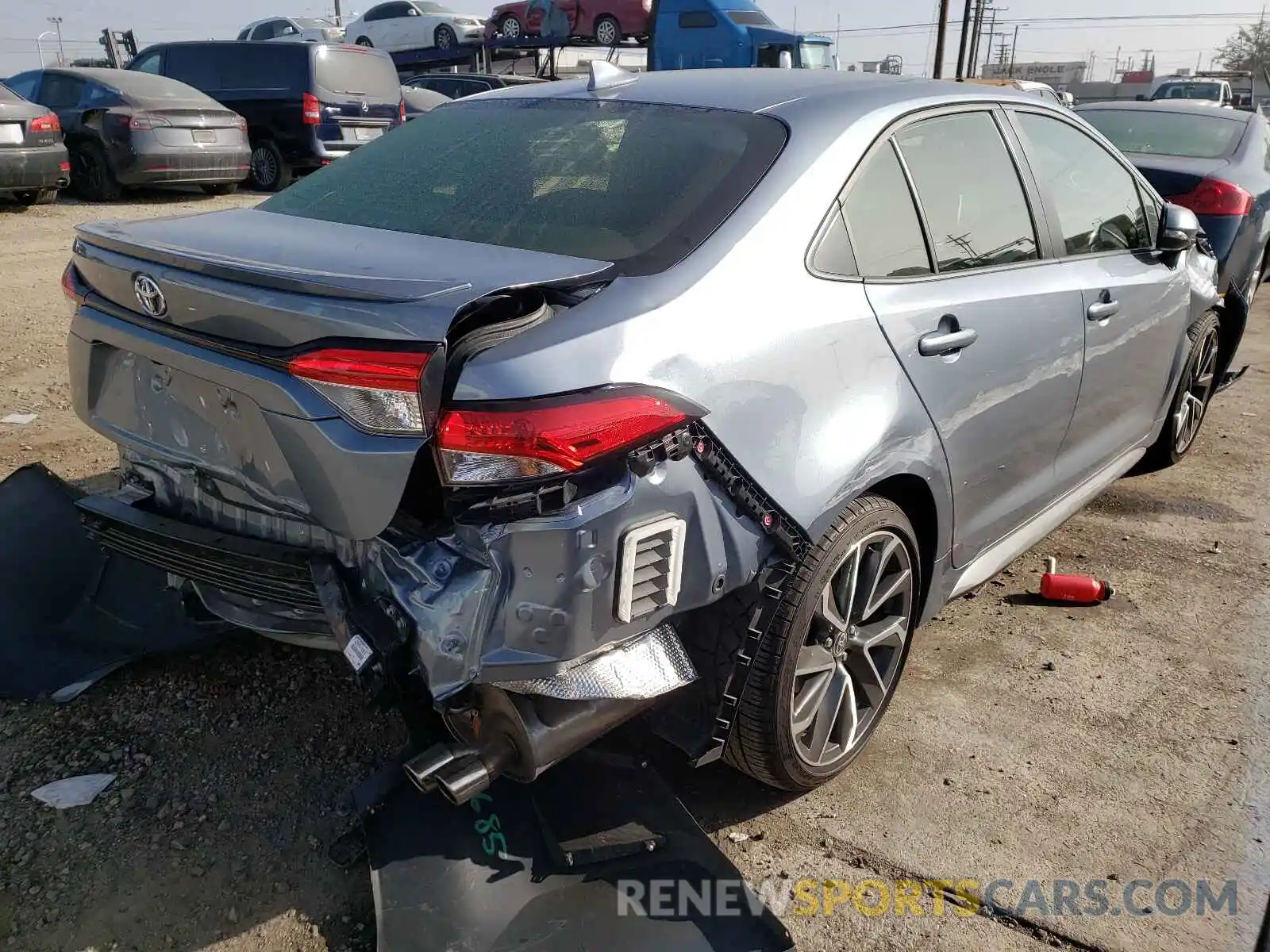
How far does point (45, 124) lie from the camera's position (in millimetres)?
10039

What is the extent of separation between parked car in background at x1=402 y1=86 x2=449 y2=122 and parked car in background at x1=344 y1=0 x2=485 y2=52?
902 cm

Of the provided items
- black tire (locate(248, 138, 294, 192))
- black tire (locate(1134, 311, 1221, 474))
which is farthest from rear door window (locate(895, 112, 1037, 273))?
black tire (locate(248, 138, 294, 192))

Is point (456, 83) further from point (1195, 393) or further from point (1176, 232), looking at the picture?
point (1176, 232)

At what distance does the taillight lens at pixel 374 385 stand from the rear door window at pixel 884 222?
120cm

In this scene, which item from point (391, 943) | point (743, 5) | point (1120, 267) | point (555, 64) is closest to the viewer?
point (391, 943)

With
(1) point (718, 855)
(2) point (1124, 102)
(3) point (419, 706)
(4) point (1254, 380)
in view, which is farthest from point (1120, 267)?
(2) point (1124, 102)

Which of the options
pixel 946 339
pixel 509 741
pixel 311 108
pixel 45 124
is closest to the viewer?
pixel 509 741

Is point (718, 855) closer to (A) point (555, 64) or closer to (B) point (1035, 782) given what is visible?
(B) point (1035, 782)

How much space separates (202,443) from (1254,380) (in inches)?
282

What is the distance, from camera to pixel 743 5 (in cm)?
1800

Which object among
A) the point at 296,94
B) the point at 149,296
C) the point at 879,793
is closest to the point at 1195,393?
the point at 879,793

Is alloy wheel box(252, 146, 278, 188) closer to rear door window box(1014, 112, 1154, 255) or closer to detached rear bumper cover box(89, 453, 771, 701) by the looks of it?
rear door window box(1014, 112, 1154, 255)

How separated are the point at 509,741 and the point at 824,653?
87 cm

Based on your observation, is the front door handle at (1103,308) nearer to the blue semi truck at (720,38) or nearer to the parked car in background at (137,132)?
the parked car in background at (137,132)
